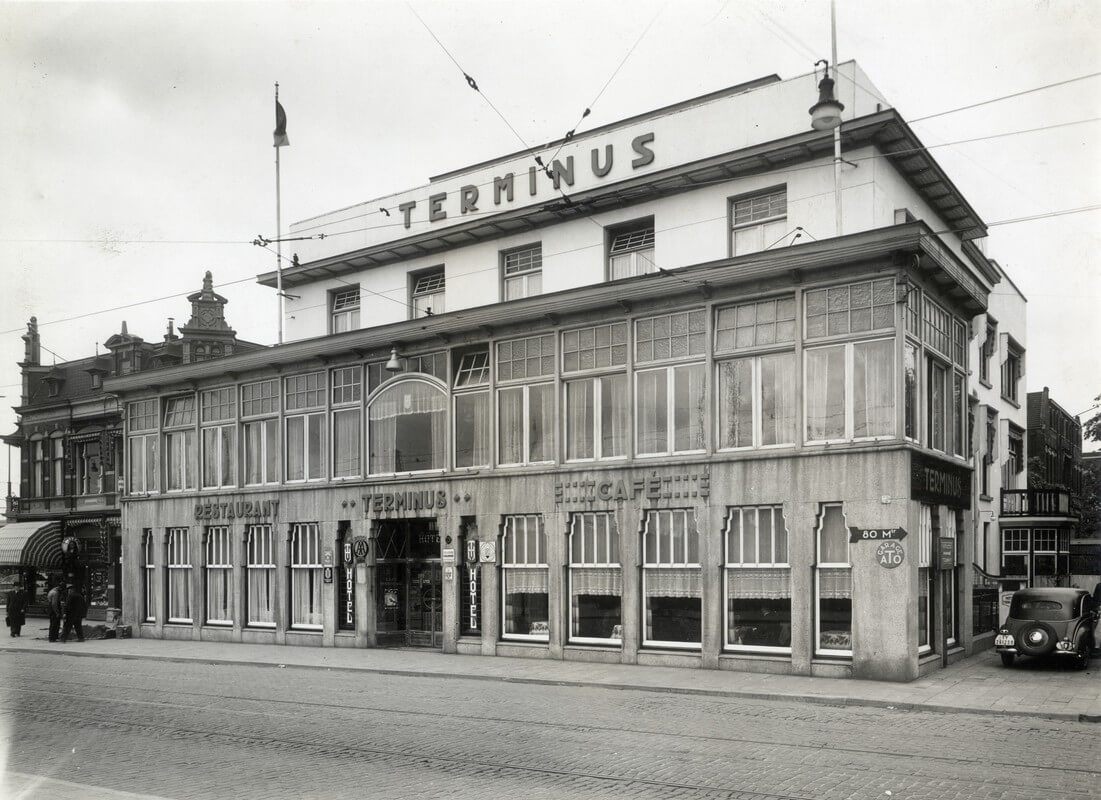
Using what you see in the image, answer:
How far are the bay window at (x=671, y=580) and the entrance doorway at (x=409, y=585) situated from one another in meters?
6.88

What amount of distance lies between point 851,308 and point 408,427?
12.6m

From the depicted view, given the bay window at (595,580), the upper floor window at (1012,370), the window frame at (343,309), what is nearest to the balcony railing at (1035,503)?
the upper floor window at (1012,370)

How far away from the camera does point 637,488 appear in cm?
2256

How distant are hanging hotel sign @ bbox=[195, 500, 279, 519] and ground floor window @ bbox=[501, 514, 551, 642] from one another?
9.01m

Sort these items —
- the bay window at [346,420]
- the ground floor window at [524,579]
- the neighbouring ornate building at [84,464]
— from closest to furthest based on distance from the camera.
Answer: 1. the ground floor window at [524,579]
2. the bay window at [346,420]
3. the neighbouring ornate building at [84,464]

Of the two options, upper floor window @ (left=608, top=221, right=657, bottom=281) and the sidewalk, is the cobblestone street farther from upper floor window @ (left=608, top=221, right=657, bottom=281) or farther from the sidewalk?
upper floor window @ (left=608, top=221, right=657, bottom=281)

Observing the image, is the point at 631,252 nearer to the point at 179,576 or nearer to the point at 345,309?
the point at 345,309

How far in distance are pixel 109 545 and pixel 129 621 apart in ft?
28.1

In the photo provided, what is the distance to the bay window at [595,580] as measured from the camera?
22.9m

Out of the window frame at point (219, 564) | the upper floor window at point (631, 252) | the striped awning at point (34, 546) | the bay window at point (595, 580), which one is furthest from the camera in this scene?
the striped awning at point (34, 546)

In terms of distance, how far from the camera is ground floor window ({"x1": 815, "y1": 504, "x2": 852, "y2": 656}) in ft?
64.3

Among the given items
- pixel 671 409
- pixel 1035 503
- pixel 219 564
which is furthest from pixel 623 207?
pixel 1035 503

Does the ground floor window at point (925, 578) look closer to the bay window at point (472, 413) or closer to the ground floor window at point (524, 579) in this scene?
the ground floor window at point (524, 579)

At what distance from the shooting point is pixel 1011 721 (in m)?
14.8
